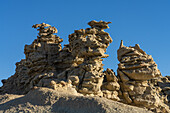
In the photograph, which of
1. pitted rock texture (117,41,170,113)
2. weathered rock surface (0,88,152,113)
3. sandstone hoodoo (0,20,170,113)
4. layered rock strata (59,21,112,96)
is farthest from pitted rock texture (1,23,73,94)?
weathered rock surface (0,88,152,113)

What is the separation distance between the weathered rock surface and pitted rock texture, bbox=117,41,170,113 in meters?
9.47

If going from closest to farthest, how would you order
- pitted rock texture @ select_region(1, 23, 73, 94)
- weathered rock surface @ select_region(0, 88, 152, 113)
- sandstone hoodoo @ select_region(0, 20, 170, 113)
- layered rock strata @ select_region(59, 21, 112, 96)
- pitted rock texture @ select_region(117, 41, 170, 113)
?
1. weathered rock surface @ select_region(0, 88, 152, 113)
2. layered rock strata @ select_region(59, 21, 112, 96)
3. sandstone hoodoo @ select_region(0, 20, 170, 113)
4. pitted rock texture @ select_region(117, 41, 170, 113)
5. pitted rock texture @ select_region(1, 23, 73, 94)

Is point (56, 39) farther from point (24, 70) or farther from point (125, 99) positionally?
point (125, 99)

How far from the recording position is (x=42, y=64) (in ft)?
83.3

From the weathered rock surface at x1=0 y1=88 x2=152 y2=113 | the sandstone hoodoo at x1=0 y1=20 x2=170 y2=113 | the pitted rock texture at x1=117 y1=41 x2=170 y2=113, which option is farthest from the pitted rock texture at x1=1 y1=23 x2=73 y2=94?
the weathered rock surface at x1=0 y1=88 x2=152 y2=113

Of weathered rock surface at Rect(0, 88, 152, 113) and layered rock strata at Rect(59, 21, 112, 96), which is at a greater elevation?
layered rock strata at Rect(59, 21, 112, 96)

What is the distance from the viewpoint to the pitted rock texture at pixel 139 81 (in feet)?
68.4

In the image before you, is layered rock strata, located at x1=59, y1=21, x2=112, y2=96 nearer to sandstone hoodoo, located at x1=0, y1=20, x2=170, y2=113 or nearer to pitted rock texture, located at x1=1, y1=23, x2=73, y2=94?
sandstone hoodoo, located at x1=0, y1=20, x2=170, y2=113

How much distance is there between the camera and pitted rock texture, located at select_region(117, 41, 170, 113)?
2086 centimetres

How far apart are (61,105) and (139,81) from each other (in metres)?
11.7

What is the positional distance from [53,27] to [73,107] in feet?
57.7

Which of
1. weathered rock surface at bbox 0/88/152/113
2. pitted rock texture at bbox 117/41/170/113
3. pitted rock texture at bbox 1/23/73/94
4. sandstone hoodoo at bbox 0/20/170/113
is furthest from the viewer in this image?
pitted rock texture at bbox 1/23/73/94

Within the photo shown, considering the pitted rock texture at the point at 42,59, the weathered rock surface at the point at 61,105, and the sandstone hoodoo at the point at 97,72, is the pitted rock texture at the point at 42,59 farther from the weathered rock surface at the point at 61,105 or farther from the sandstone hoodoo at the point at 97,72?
the weathered rock surface at the point at 61,105

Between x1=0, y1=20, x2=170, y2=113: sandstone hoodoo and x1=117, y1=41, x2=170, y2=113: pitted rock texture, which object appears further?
x1=117, y1=41, x2=170, y2=113: pitted rock texture
